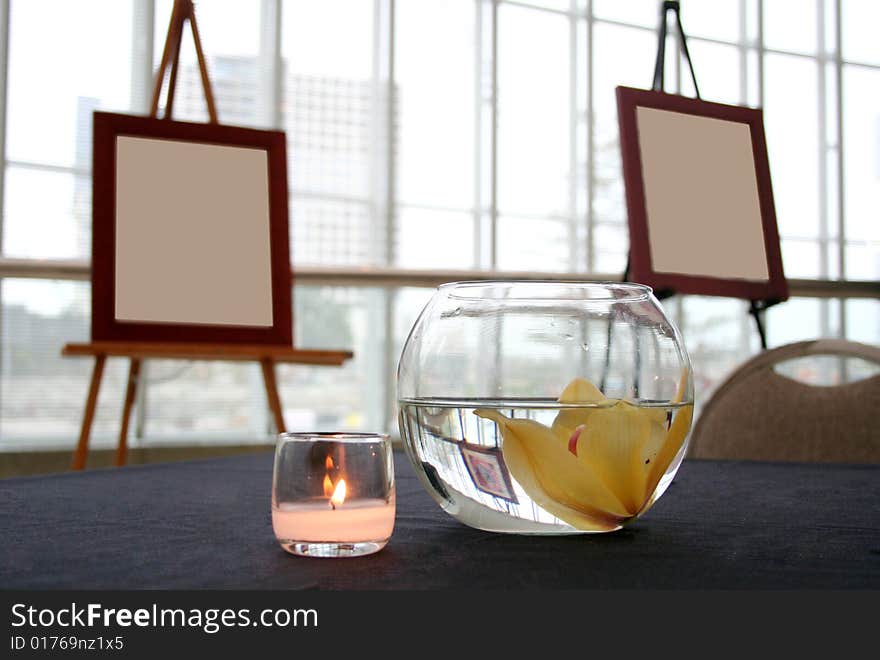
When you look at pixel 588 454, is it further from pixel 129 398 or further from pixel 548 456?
pixel 129 398

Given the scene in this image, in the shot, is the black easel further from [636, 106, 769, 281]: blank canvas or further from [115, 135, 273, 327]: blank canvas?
[115, 135, 273, 327]: blank canvas

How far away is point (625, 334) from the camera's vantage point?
1.62 feet

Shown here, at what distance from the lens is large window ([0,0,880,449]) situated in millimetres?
4586

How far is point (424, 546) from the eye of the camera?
1.56ft

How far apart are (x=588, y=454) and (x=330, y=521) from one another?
0.13 metres

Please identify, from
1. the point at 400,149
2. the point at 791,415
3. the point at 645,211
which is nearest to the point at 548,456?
the point at 791,415

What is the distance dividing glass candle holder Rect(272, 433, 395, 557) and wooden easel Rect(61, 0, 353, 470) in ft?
5.59

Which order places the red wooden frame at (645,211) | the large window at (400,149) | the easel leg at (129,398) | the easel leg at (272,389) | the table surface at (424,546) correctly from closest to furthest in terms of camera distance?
the table surface at (424,546) < the red wooden frame at (645,211) < the easel leg at (272,389) < the easel leg at (129,398) < the large window at (400,149)

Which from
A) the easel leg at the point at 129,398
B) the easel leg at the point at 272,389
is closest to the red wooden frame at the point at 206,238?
the easel leg at the point at 272,389

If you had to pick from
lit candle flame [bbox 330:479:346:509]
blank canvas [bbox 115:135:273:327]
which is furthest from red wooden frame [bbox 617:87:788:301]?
lit candle flame [bbox 330:479:346:509]

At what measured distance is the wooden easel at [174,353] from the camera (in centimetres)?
206

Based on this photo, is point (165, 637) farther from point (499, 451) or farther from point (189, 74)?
point (189, 74)

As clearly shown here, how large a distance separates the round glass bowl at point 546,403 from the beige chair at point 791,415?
38.2 inches

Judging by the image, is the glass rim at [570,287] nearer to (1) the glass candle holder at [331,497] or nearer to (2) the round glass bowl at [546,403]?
(2) the round glass bowl at [546,403]
